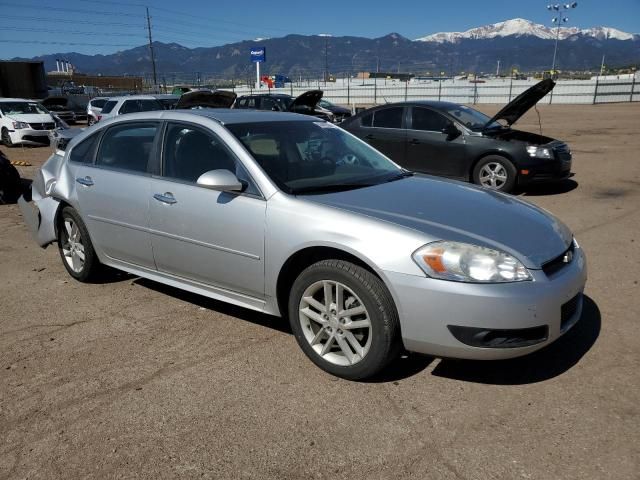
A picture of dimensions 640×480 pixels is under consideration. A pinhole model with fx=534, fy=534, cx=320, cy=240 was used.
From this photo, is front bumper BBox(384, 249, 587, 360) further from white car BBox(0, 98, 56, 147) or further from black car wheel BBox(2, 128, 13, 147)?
black car wheel BBox(2, 128, 13, 147)

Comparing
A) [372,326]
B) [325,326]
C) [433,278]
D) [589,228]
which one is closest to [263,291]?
[325,326]

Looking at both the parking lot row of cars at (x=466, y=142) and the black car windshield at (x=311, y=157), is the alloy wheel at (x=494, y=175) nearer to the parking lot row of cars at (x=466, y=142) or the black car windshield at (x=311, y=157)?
the parking lot row of cars at (x=466, y=142)

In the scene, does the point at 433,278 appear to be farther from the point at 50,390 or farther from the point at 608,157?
the point at 608,157

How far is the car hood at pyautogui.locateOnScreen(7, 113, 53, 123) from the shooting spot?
18328mm

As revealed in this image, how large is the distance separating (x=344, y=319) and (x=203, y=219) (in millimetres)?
1225

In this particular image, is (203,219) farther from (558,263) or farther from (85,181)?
(558,263)

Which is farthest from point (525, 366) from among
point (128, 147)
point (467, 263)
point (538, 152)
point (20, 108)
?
point (20, 108)

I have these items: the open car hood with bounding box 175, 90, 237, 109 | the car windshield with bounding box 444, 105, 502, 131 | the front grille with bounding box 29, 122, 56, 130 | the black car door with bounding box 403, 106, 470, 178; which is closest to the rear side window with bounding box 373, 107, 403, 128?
the black car door with bounding box 403, 106, 470, 178

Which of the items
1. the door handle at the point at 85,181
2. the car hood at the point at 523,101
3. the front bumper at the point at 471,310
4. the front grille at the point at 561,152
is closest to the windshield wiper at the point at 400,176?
the front bumper at the point at 471,310

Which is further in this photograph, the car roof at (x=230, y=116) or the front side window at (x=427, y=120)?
the front side window at (x=427, y=120)

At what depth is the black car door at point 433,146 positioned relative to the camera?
8.92m

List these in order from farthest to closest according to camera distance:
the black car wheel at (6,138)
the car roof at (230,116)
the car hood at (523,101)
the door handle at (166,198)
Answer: the black car wheel at (6,138) → the car hood at (523,101) → the car roof at (230,116) → the door handle at (166,198)

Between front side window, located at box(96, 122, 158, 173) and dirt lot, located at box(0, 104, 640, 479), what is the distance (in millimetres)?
1143

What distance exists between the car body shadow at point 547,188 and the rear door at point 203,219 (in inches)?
255
